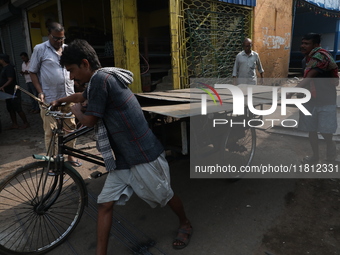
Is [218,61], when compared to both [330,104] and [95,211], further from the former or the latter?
[95,211]

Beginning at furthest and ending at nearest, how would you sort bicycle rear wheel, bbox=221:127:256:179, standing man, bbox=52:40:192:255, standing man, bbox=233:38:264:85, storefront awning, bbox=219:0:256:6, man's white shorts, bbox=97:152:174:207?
1. storefront awning, bbox=219:0:256:6
2. standing man, bbox=233:38:264:85
3. bicycle rear wheel, bbox=221:127:256:179
4. man's white shorts, bbox=97:152:174:207
5. standing man, bbox=52:40:192:255

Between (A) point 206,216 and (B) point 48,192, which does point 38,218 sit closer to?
(B) point 48,192

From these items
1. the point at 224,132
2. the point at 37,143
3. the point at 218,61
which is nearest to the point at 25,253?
the point at 224,132

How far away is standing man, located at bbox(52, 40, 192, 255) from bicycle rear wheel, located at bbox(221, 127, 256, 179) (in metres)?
1.22

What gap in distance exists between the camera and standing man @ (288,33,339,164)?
3371mm

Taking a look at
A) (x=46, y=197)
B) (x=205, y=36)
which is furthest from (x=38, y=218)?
(x=205, y=36)

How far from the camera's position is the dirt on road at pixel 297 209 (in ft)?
7.44

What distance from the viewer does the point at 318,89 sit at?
3.53 m

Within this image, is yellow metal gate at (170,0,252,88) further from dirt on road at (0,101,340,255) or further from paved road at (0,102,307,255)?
paved road at (0,102,307,255)

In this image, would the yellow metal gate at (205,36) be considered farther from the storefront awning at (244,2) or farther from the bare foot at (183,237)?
the bare foot at (183,237)

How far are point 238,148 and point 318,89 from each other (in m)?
1.29

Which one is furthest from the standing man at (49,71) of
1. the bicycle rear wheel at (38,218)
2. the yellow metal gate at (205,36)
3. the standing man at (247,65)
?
the standing man at (247,65)

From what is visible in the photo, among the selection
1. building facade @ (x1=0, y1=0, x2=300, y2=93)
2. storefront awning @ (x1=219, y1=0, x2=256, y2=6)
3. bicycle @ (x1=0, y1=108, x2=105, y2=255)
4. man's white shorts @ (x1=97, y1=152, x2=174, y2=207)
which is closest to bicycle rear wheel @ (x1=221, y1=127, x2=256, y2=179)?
man's white shorts @ (x1=97, y1=152, x2=174, y2=207)

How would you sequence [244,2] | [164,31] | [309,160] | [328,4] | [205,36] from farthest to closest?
[164,31] → [328,4] → [244,2] → [205,36] → [309,160]
